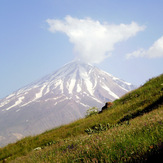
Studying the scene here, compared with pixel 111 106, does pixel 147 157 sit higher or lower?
lower

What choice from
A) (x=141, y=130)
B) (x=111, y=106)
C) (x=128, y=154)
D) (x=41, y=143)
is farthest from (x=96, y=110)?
(x=128, y=154)

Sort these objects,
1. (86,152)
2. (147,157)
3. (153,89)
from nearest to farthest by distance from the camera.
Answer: (147,157)
(86,152)
(153,89)

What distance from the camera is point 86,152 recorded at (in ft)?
16.8

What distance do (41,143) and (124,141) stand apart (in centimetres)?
1071

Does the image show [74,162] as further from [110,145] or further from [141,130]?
[141,130]

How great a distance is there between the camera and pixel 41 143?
1412cm

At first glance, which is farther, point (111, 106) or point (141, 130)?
point (111, 106)

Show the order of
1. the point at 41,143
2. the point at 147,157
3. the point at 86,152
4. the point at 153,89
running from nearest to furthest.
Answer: the point at 147,157, the point at 86,152, the point at 41,143, the point at 153,89

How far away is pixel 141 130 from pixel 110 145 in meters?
1.29

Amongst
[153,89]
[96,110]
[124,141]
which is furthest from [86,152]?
[96,110]

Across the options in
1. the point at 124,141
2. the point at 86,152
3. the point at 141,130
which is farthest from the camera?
the point at 141,130

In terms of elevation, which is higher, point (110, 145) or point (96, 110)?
point (96, 110)

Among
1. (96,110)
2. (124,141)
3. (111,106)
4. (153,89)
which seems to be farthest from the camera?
(96,110)

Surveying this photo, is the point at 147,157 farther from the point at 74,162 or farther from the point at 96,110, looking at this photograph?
the point at 96,110
